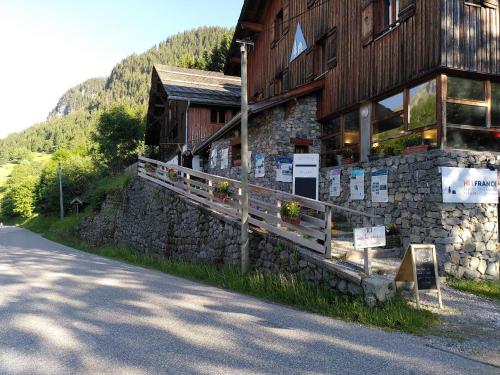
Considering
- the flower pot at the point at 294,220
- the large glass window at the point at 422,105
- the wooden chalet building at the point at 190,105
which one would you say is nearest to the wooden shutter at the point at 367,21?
the large glass window at the point at 422,105

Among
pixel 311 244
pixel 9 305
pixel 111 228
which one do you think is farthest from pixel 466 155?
pixel 111 228

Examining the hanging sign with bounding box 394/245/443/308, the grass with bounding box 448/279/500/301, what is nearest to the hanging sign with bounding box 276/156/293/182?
the grass with bounding box 448/279/500/301

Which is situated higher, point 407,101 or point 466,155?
point 407,101

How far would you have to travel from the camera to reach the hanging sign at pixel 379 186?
1058cm

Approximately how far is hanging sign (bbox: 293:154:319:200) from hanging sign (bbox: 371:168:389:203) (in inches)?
125

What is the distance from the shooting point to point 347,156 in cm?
1259

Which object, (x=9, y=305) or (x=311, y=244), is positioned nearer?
(x=9, y=305)

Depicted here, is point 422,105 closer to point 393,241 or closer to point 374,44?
point 374,44

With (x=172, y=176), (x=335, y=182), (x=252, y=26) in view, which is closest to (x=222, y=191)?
(x=335, y=182)

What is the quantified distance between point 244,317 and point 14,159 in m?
144

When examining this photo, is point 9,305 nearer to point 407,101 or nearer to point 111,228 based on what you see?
point 407,101

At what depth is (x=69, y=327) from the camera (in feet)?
18.4

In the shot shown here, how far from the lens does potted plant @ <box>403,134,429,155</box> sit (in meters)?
9.56

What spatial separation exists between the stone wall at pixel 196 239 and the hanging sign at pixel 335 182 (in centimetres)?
379
